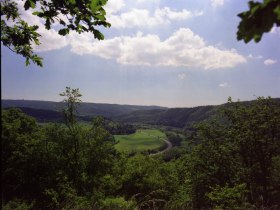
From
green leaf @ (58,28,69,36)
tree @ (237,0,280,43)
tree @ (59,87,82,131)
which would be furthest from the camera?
tree @ (59,87,82,131)

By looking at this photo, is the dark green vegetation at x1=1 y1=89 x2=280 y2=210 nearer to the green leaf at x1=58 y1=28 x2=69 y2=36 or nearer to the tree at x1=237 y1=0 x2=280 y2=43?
the green leaf at x1=58 y1=28 x2=69 y2=36

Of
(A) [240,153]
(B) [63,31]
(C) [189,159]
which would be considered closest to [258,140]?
(A) [240,153]

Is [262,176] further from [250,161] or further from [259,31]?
[259,31]

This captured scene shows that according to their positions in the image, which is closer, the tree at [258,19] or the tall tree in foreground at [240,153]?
the tree at [258,19]

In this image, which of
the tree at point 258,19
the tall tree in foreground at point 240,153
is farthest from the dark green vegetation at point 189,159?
the tree at point 258,19

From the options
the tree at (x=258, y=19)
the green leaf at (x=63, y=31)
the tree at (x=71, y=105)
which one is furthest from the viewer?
the tree at (x=71, y=105)

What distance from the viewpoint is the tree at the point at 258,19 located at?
248cm

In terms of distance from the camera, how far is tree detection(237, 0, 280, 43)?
248cm

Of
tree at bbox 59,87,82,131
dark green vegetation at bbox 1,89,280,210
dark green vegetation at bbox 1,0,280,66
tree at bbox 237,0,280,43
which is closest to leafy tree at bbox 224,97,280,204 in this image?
dark green vegetation at bbox 1,89,280,210

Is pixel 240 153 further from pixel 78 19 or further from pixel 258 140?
pixel 78 19

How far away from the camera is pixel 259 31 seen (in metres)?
2.56

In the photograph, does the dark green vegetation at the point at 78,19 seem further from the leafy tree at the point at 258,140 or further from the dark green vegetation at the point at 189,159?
the leafy tree at the point at 258,140

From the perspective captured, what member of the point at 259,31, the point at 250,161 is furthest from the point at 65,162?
the point at 259,31

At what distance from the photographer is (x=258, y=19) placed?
254cm
